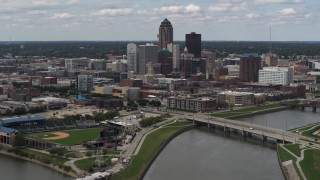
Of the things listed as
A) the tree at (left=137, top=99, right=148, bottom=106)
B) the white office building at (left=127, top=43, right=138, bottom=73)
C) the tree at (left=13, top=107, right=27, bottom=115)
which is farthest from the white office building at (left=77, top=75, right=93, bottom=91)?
the tree at (left=13, top=107, right=27, bottom=115)

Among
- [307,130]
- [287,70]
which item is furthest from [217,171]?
[287,70]

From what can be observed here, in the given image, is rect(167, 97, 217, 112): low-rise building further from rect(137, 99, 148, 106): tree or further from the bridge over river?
the bridge over river

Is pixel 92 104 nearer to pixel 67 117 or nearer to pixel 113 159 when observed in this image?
pixel 67 117

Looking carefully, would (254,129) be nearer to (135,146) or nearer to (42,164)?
(135,146)

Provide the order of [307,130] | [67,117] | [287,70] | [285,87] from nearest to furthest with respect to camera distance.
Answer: [307,130] → [67,117] → [285,87] → [287,70]

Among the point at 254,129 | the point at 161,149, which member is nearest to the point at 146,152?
the point at 161,149
